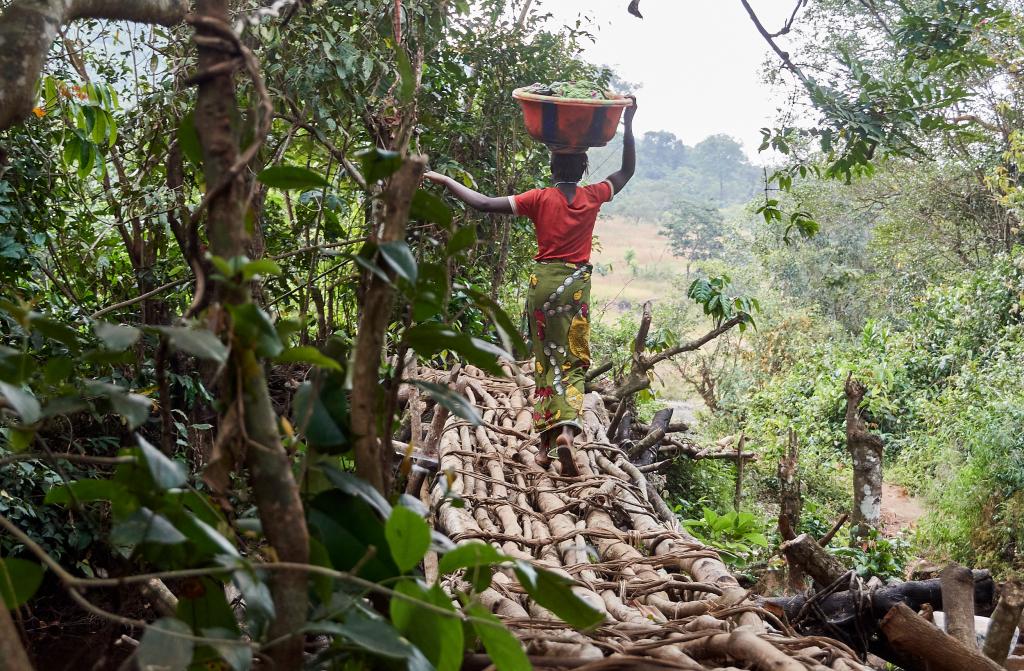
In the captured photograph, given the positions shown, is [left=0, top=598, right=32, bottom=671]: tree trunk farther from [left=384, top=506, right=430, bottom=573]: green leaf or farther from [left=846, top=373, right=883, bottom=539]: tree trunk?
[left=846, top=373, right=883, bottom=539]: tree trunk

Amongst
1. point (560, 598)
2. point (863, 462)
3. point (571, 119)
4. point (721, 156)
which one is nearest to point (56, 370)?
point (560, 598)

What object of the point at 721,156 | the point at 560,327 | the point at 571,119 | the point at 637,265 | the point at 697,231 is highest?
the point at 721,156

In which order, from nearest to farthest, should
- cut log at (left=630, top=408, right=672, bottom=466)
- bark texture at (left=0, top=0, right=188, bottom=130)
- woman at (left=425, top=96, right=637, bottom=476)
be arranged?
bark texture at (left=0, top=0, right=188, bottom=130)
woman at (left=425, top=96, right=637, bottom=476)
cut log at (left=630, top=408, right=672, bottom=466)

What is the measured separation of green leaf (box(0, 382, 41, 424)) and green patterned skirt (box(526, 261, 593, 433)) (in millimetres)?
2076

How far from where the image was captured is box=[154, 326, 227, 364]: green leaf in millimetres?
597

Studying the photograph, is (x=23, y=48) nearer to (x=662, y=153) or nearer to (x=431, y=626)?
(x=431, y=626)

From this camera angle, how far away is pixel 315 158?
4.07 meters

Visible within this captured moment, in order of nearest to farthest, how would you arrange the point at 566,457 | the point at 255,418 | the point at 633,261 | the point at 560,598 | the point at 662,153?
the point at 255,418 → the point at 560,598 → the point at 566,457 → the point at 633,261 → the point at 662,153

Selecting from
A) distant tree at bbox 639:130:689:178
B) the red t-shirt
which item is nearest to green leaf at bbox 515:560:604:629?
the red t-shirt

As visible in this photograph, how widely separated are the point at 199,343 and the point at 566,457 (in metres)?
1.87

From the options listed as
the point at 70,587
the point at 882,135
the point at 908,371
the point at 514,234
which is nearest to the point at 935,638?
the point at 70,587

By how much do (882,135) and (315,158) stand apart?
2.51m

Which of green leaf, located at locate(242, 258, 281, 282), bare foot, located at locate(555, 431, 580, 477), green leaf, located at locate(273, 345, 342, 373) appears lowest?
bare foot, located at locate(555, 431, 580, 477)

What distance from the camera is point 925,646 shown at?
51.8 inches
